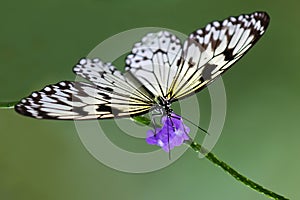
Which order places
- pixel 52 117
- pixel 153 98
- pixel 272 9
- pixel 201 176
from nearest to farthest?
pixel 52 117 < pixel 153 98 < pixel 201 176 < pixel 272 9

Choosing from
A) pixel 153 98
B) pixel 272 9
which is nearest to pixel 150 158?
pixel 272 9

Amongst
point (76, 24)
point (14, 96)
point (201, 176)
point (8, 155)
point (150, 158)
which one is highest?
point (76, 24)

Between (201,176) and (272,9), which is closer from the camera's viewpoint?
(201,176)

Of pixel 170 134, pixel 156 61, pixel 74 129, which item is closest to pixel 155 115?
pixel 170 134

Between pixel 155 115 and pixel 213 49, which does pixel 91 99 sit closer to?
pixel 155 115

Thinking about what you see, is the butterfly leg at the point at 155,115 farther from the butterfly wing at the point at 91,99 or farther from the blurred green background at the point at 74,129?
the blurred green background at the point at 74,129

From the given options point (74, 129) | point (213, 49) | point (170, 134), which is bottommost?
point (170, 134)

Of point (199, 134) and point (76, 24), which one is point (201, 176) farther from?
point (76, 24)
